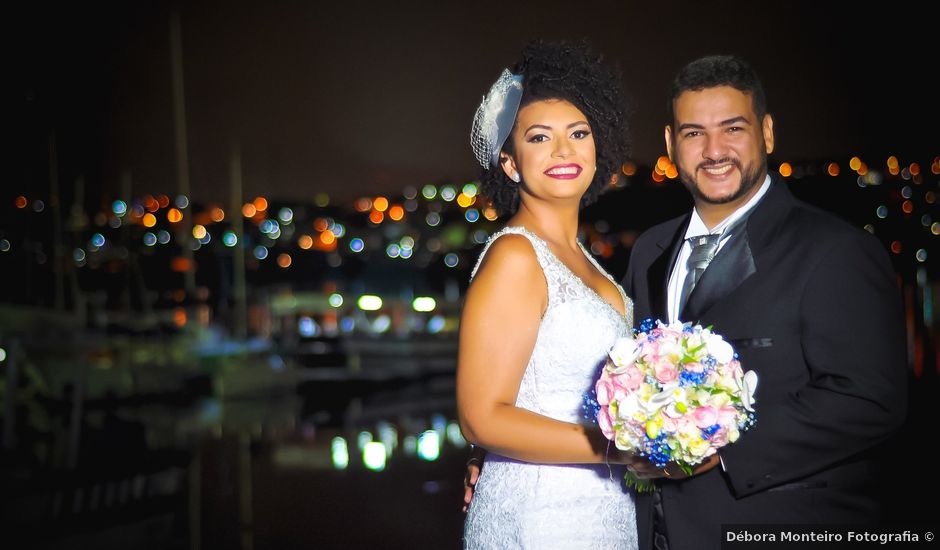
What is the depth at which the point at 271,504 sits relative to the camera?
7.17m

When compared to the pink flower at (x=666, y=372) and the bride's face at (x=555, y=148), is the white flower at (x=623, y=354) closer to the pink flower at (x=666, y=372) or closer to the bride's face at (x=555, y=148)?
the pink flower at (x=666, y=372)

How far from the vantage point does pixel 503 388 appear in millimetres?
2447

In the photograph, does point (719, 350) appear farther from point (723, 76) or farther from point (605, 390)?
point (723, 76)

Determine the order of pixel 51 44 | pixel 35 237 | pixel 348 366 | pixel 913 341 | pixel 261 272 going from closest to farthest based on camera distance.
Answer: pixel 51 44
pixel 35 237
pixel 348 366
pixel 913 341
pixel 261 272

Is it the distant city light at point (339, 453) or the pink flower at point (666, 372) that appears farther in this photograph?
the distant city light at point (339, 453)

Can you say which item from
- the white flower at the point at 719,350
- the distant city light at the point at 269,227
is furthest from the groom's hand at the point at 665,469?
the distant city light at the point at 269,227

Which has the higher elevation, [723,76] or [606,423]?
[723,76]

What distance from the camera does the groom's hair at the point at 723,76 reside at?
8.71ft

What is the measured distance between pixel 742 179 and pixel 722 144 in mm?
Answer: 123

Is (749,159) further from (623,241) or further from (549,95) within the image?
(623,241)

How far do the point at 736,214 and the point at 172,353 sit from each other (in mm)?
18461

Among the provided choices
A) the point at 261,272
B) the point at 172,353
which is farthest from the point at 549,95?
the point at 261,272

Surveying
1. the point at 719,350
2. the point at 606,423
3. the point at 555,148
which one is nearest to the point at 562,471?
the point at 606,423

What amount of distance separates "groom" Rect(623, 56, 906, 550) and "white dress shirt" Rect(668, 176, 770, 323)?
0.01 metres
